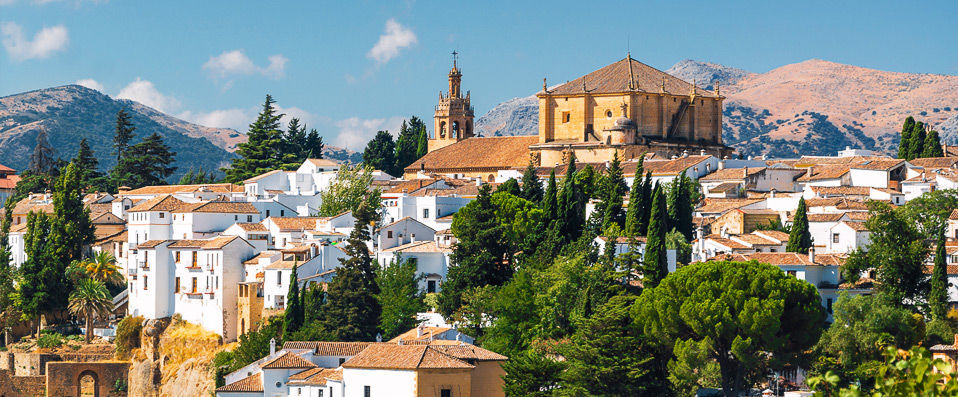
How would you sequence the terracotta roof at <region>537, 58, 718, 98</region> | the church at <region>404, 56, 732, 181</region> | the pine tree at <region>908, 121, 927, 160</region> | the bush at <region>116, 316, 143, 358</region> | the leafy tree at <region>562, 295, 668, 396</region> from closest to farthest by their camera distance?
the leafy tree at <region>562, 295, 668, 396</region>
the bush at <region>116, 316, 143, 358</region>
the pine tree at <region>908, 121, 927, 160</region>
the church at <region>404, 56, 732, 181</region>
the terracotta roof at <region>537, 58, 718, 98</region>

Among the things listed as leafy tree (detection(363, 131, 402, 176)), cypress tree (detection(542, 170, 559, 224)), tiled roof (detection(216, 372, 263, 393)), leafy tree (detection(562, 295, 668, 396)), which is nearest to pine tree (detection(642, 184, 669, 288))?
leafy tree (detection(562, 295, 668, 396))

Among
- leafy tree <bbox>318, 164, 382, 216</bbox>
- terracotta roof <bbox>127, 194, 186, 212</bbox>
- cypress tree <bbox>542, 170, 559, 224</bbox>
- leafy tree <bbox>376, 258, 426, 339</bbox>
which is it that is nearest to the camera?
leafy tree <bbox>376, 258, 426, 339</bbox>

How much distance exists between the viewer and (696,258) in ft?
187

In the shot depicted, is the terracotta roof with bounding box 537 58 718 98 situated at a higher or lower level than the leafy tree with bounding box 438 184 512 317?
higher

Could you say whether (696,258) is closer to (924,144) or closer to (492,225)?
(492,225)

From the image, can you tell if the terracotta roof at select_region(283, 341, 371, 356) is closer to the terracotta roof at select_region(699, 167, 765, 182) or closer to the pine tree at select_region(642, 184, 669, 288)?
the pine tree at select_region(642, 184, 669, 288)

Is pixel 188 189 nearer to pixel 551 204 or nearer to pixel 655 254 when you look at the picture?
pixel 551 204

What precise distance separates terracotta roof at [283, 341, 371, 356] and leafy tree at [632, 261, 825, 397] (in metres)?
10.5

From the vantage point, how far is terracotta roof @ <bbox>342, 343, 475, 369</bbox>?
4481 cm

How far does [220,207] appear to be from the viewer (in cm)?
6956

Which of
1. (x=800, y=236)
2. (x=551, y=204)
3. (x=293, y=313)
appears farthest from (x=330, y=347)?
(x=800, y=236)

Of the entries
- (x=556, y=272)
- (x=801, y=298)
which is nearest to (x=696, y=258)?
(x=556, y=272)

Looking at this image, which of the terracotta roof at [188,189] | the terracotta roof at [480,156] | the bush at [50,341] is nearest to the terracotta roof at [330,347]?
the bush at [50,341]

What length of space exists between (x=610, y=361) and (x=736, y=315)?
4.09m
